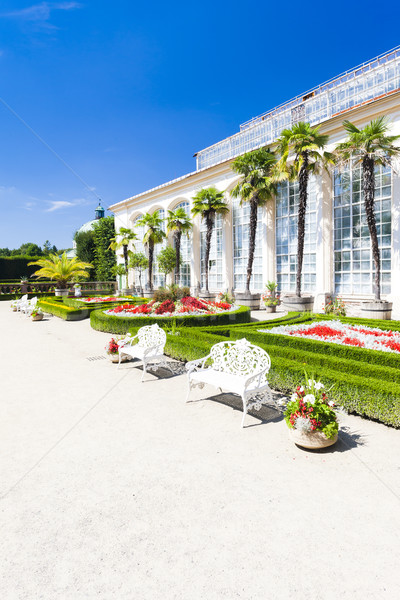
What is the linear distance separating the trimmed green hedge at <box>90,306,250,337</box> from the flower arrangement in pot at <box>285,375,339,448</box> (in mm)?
6509

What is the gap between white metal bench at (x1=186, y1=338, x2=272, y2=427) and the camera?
4.77m

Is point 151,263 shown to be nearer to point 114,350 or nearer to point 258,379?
point 114,350

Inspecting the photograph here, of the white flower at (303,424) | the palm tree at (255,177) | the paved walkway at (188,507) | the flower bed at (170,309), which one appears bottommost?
the paved walkway at (188,507)

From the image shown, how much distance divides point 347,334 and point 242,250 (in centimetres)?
1503

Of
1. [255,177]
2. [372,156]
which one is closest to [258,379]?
[372,156]

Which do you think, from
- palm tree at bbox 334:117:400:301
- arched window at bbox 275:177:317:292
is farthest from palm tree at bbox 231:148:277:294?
palm tree at bbox 334:117:400:301

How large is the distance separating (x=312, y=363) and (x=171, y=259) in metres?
21.5

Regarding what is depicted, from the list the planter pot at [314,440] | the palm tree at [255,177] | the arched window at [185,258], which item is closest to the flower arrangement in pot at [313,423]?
the planter pot at [314,440]

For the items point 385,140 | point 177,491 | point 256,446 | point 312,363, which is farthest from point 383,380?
point 385,140

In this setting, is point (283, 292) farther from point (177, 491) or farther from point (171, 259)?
point (177, 491)

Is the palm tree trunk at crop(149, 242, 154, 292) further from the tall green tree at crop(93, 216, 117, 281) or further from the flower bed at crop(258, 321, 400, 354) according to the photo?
the flower bed at crop(258, 321, 400, 354)

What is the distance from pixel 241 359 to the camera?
5.46m

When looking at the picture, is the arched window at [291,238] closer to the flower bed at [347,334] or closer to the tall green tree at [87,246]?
the flower bed at [347,334]

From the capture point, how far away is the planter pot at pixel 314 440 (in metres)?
3.79
